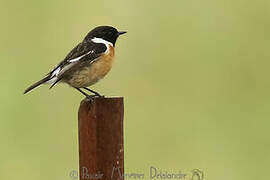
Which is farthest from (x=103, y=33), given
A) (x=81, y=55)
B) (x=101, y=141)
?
(x=101, y=141)

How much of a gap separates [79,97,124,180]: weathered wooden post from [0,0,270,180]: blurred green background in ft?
13.2

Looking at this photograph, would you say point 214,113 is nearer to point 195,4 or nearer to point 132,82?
point 132,82

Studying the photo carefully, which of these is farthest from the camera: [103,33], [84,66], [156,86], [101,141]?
[156,86]

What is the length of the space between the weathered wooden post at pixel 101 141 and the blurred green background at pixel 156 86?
4027mm

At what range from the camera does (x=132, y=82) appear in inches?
434

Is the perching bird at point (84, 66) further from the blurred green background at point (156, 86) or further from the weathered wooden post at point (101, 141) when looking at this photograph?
the blurred green background at point (156, 86)

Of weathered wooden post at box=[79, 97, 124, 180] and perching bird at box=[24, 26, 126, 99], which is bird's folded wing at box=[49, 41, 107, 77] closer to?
perching bird at box=[24, 26, 126, 99]

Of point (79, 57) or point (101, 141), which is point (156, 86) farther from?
point (101, 141)

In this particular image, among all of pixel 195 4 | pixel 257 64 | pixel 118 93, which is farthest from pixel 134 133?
pixel 195 4

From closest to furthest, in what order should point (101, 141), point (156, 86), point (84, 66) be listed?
point (101, 141) < point (84, 66) < point (156, 86)

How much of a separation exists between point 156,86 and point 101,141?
20.5ft

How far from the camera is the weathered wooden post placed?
4.82 meters

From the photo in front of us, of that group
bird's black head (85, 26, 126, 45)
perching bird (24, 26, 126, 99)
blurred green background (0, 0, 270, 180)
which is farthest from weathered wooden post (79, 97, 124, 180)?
blurred green background (0, 0, 270, 180)

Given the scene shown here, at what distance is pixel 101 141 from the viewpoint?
4.84m
